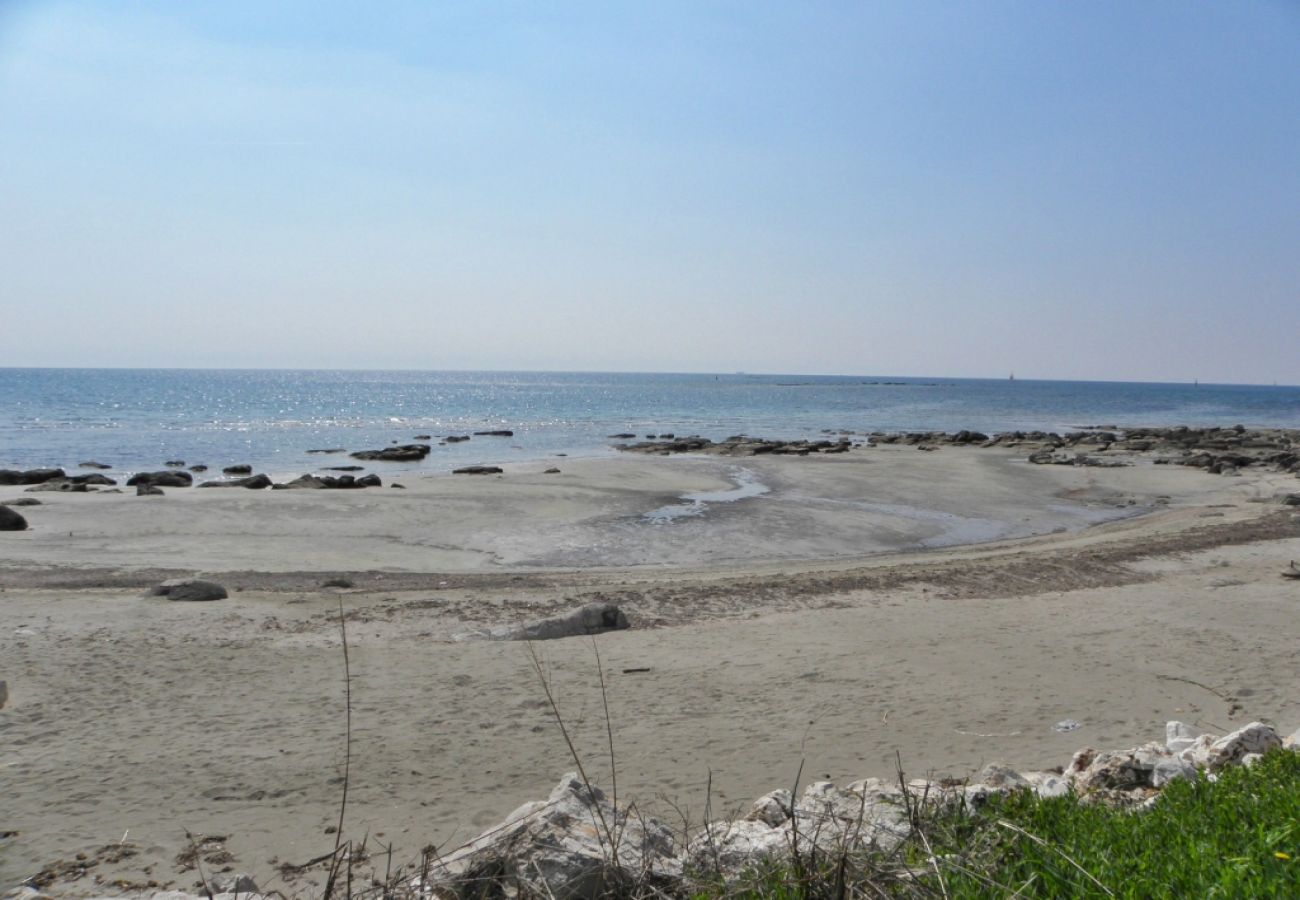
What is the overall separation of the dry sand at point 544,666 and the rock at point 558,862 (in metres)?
1.77

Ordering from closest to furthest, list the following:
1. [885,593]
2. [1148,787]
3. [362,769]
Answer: [1148,787]
[362,769]
[885,593]

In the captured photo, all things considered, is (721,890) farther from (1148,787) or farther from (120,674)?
(120,674)

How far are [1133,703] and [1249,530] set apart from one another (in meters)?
14.6

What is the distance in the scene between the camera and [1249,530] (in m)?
19.4

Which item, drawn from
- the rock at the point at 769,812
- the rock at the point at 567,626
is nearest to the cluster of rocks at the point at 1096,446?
the rock at the point at 567,626

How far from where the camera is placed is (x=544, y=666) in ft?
30.3

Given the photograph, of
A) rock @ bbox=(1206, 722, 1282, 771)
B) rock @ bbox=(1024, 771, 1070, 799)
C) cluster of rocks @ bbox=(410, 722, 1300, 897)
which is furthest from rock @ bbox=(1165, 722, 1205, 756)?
rock @ bbox=(1024, 771, 1070, 799)

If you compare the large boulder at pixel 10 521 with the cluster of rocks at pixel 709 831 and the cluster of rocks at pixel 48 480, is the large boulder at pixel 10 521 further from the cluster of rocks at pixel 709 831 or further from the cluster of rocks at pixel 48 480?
the cluster of rocks at pixel 709 831

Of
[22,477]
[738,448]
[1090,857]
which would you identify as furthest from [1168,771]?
[738,448]

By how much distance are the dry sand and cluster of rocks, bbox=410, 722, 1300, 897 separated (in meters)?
1.49

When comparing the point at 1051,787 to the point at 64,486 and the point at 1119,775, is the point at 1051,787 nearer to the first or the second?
the point at 1119,775

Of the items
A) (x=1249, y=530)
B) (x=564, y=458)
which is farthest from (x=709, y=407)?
(x=1249, y=530)

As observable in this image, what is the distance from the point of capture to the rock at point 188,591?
39.6 ft

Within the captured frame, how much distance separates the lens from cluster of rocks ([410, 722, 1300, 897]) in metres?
3.67
